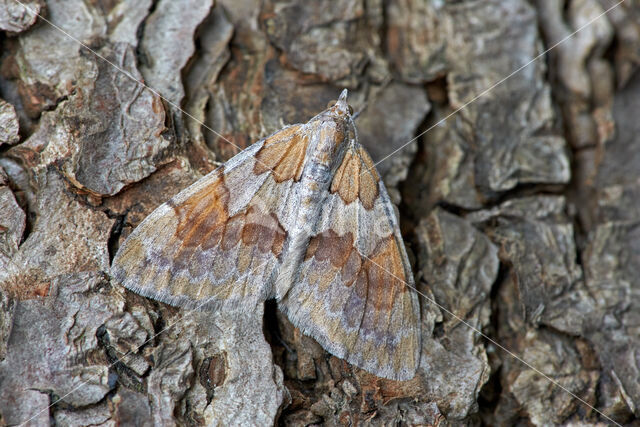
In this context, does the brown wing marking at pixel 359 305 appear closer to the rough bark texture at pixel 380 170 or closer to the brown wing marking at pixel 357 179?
the rough bark texture at pixel 380 170

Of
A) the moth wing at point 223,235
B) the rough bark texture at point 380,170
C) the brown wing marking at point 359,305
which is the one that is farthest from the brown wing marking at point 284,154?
the brown wing marking at point 359,305

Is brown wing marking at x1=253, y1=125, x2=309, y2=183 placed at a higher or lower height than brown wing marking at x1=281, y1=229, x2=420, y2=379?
higher

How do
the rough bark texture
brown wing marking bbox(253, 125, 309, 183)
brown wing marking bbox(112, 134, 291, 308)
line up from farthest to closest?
1. brown wing marking bbox(253, 125, 309, 183)
2. brown wing marking bbox(112, 134, 291, 308)
3. the rough bark texture

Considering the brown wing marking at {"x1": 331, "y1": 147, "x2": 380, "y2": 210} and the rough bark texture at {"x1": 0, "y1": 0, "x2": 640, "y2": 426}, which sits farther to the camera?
the brown wing marking at {"x1": 331, "y1": 147, "x2": 380, "y2": 210}

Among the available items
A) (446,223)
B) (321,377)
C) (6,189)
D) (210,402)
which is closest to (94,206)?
→ (6,189)

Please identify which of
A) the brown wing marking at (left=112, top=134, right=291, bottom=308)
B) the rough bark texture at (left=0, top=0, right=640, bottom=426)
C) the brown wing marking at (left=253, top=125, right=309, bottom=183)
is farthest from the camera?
the brown wing marking at (left=253, top=125, right=309, bottom=183)

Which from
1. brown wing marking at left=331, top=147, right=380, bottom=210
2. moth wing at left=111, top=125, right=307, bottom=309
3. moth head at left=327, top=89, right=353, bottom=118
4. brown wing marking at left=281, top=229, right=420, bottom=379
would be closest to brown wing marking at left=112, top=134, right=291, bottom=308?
moth wing at left=111, top=125, right=307, bottom=309

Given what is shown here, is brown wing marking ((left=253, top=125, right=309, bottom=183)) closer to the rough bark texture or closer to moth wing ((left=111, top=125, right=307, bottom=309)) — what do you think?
moth wing ((left=111, top=125, right=307, bottom=309))

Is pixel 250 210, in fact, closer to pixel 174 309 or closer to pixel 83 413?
pixel 174 309
